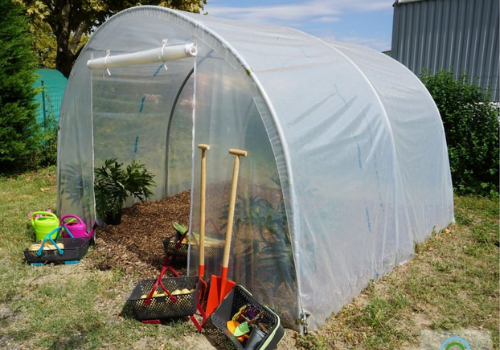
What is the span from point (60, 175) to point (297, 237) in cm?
371

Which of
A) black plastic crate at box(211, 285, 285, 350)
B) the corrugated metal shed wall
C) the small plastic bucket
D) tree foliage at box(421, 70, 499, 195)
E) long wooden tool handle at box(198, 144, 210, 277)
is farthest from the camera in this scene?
the corrugated metal shed wall

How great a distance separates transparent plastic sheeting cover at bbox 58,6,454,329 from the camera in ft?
11.0

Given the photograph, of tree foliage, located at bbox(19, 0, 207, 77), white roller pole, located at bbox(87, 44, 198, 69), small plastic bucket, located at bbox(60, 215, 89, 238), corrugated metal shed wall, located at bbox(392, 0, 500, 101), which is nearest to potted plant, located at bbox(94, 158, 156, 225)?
small plastic bucket, located at bbox(60, 215, 89, 238)

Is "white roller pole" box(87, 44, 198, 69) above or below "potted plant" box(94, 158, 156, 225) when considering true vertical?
above

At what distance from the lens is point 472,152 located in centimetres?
738

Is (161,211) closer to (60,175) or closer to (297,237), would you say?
(60,175)

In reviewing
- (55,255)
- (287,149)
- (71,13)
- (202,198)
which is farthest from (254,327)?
(71,13)

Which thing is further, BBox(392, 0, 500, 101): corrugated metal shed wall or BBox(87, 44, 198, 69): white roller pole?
BBox(392, 0, 500, 101): corrugated metal shed wall

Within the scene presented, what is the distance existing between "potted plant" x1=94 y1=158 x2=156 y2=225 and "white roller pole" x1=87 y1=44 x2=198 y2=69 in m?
1.43

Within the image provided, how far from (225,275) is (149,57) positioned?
216 cm

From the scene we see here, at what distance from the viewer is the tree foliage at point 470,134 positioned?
7.24 metres

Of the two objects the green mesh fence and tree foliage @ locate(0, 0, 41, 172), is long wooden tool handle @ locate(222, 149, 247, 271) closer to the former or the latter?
tree foliage @ locate(0, 0, 41, 172)

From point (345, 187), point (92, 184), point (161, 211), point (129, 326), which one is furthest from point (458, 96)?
point (129, 326)

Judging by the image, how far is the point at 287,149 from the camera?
3.25 meters
